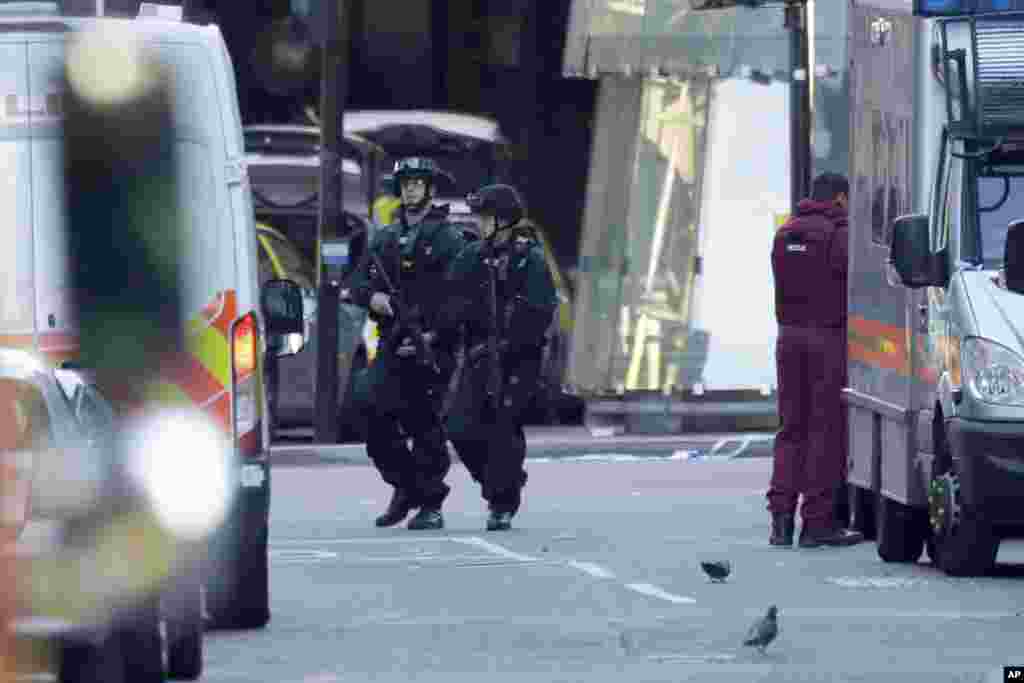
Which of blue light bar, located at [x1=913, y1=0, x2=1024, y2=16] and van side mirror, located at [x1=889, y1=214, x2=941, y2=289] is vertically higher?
blue light bar, located at [x1=913, y1=0, x2=1024, y2=16]

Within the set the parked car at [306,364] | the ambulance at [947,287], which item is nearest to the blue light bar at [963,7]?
the ambulance at [947,287]

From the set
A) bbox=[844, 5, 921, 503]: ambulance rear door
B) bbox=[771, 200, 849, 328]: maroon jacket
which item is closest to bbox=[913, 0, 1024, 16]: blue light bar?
bbox=[844, 5, 921, 503]: ambulance rear door

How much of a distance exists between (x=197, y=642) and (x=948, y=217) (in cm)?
542

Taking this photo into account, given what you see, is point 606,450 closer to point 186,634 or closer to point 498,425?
point 498,425

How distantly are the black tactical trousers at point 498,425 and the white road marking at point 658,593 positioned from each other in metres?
4.04

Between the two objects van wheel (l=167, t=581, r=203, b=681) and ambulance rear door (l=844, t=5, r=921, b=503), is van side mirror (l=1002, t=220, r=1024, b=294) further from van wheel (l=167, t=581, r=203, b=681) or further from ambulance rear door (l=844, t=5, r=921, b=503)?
van wheel (l=167, t=581, r=203, b=681)

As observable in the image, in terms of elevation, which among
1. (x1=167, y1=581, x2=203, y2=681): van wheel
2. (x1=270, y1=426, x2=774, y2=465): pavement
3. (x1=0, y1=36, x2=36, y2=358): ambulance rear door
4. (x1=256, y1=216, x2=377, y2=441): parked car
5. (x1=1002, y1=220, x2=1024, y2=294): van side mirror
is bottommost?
(x1=270, y1=426, x2=774, y2=465): pavement

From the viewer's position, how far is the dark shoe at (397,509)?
19391 millimetres

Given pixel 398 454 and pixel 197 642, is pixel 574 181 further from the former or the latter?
pixel 197 642

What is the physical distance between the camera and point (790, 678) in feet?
37.6

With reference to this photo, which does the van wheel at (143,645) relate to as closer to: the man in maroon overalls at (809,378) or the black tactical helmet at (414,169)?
the man in maroon overalls at (809,378)

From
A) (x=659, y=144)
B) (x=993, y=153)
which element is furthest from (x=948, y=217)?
(x=659, y=144)

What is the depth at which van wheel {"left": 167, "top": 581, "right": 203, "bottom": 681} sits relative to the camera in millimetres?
11297

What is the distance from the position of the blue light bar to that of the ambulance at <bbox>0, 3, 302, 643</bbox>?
406 centimetres
